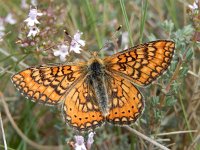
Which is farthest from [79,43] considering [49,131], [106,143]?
[49,131]

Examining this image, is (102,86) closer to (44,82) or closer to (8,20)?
(44,82)

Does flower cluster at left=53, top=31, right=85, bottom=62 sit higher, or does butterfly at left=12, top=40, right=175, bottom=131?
flower cluster at left=53, top=31, right=85, bottom=62

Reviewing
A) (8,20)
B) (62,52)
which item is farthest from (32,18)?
(8,20)

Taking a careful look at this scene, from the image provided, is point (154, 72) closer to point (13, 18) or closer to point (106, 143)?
point (106, 143)

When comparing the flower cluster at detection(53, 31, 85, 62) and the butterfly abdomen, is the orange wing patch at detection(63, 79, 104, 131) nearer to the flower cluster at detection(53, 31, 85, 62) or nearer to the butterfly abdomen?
the butterfly abdomen

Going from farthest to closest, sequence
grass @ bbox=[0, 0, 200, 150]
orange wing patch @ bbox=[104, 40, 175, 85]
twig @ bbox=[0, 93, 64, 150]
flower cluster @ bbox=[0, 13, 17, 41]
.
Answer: flower cluster @ bbox=[0, 13, 17, 41] < twig @ bbox=[0, 93, 64, 150] < grass @ bbox=[0, 0, 200, 150] < orange wing patch @ bbox=[104, 40, 175, 85]

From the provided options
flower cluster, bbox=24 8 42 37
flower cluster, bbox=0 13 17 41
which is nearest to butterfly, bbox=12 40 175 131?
flower cluster, bbox=24 8 42 37

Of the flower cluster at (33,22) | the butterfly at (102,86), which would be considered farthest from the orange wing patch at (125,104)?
the flower cluster at (33,22)
